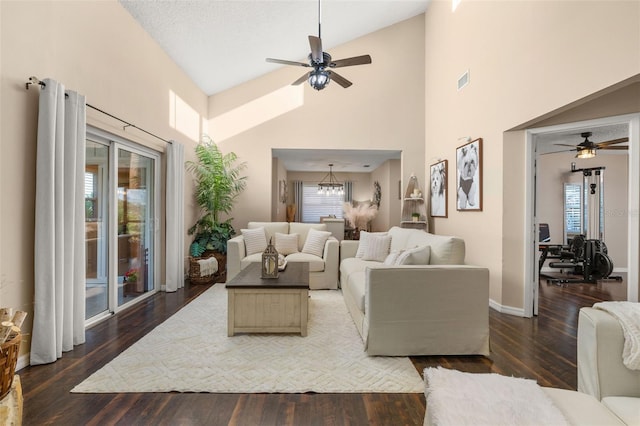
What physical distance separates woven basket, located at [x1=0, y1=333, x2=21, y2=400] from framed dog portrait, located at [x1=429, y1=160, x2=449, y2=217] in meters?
5.00

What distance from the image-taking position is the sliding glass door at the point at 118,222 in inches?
131

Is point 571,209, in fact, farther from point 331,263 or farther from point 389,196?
point 331,263

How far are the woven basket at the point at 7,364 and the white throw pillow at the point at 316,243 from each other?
368 cm

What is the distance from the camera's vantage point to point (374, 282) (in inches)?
97.9

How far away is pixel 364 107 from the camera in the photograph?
19.6 feet

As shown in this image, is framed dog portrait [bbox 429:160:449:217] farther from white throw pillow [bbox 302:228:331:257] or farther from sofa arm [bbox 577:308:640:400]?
sofa arm [bbox 577:308:640:400]

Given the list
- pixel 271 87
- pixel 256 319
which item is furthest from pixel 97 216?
pixel 271 87

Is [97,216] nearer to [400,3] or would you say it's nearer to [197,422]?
[197,422]

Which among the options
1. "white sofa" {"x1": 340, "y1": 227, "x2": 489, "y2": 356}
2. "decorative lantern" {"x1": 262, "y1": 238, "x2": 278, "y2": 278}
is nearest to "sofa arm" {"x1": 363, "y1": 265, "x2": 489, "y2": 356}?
"white sofa" {"x1": 340, "y1": 227, "x2": 489, "y2": 356}

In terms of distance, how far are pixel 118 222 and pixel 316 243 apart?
259cm

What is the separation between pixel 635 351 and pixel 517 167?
2756mm

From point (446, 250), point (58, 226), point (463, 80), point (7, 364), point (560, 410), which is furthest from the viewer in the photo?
point (463, 80)

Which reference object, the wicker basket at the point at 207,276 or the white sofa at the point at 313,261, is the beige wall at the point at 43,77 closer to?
the white sofa at the point at 313,261

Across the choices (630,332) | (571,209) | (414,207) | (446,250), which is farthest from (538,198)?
(571,209)
